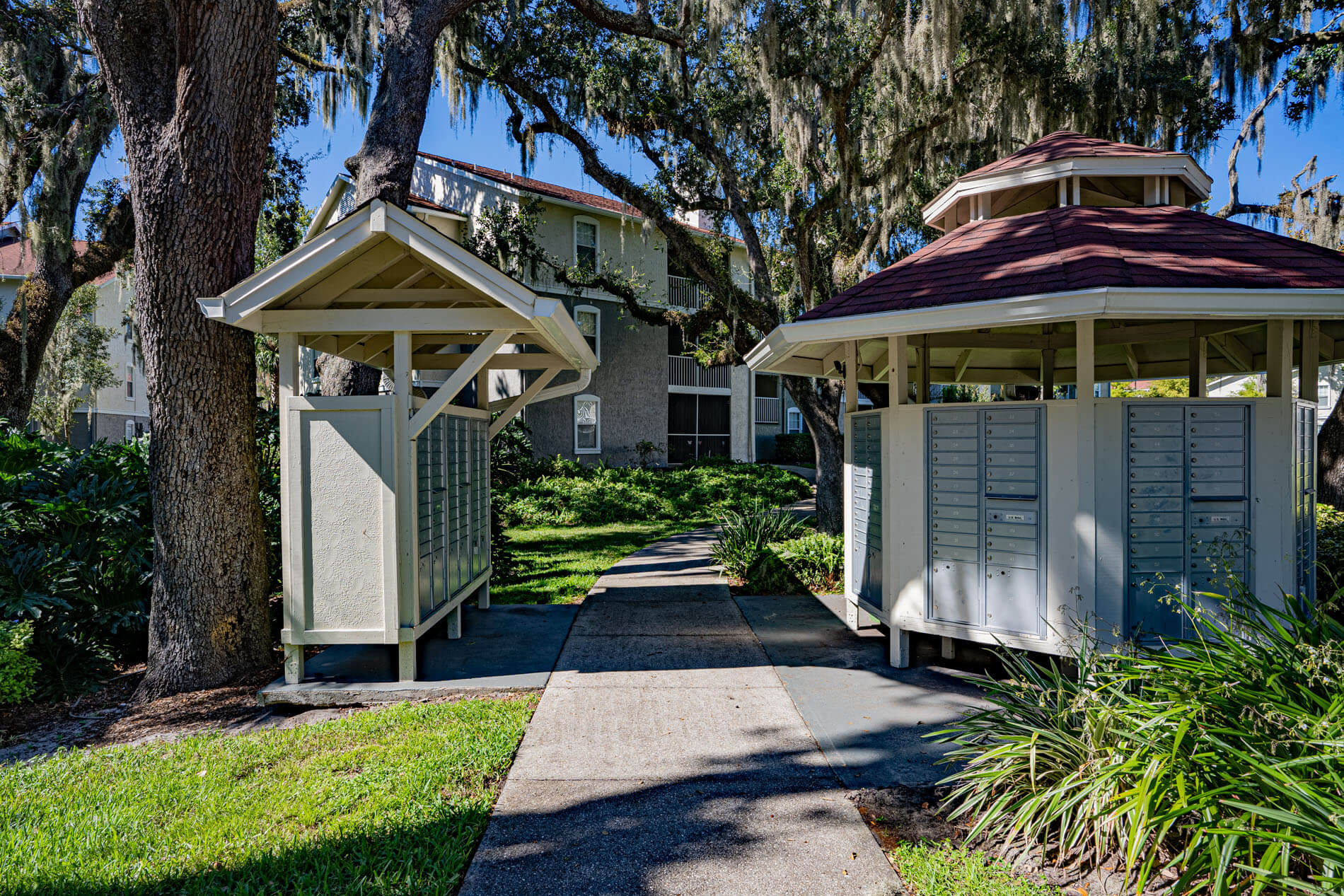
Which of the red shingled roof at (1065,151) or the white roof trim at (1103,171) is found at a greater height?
the red shingled roof at (1065,151)

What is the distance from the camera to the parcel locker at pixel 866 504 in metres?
6.48

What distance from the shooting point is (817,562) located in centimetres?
945

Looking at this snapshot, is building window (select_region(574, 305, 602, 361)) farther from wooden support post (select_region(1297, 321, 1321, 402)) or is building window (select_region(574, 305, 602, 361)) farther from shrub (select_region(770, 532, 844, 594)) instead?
wooden support post (select_region(1297, 321, 1321, 402))

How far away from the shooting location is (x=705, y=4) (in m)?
10.8

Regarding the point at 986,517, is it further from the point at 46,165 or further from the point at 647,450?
the point at 647,450

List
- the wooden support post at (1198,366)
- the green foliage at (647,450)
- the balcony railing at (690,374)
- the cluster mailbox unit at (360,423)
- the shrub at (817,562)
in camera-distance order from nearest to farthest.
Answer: the cluster mailbox unit at (360,423)
the wooden support post at (1198,366)
the shrub at (817,562)
the green foliage at (647,450)
the balcony railing at (690,374)

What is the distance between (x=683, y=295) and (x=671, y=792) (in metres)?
21.8

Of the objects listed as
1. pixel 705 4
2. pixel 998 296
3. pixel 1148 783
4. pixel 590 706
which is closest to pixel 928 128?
pixel 705 4

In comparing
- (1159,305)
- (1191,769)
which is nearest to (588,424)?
(1159,305)

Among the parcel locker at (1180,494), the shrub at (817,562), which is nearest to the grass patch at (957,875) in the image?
the parcel locker at (1180,494)

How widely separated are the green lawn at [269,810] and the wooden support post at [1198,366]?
5871mm

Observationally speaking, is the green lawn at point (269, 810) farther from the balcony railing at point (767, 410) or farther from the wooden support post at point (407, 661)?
the balcony railing at point (767, 410)

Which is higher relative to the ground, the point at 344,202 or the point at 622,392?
the point at 344,202

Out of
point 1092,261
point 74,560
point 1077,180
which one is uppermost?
point 1077,180
